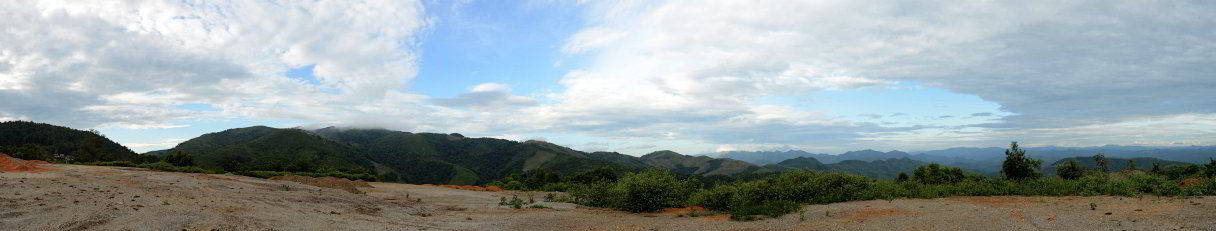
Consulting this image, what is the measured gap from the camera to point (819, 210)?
17281mm

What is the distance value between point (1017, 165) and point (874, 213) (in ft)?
60.2

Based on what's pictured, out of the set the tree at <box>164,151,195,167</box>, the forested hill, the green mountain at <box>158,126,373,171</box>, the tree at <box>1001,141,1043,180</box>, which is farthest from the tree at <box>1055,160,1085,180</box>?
the forested hill

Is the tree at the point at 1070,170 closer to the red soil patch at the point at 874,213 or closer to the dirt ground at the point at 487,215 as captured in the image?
the dirt ground at the point at 487,215

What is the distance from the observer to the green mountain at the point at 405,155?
103062 mm

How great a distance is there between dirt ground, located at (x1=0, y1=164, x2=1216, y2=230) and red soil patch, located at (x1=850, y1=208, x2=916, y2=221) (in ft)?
0.09

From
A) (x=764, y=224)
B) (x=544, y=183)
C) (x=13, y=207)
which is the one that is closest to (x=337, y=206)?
(x=13, y=207)

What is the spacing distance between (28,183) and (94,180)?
3.41 m

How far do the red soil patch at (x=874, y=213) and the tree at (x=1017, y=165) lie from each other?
671 inches

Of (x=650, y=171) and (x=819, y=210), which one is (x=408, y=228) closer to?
(x=650, y=171)

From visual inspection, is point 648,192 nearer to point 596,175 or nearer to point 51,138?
point 596,175

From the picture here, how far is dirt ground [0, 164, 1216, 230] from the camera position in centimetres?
1151

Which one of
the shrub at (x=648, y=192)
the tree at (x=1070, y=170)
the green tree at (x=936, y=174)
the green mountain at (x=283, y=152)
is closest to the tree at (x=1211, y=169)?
the tree at (x=1070, y=170)

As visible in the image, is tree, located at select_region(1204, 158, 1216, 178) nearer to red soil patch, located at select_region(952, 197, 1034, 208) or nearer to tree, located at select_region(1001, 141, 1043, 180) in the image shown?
tree, located at select_region(1001, 141, 1043, 180)

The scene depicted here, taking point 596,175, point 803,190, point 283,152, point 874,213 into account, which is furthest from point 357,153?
point 874,213
